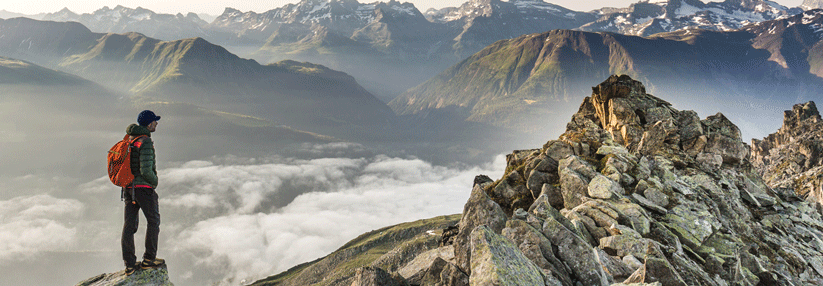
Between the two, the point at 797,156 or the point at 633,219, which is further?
the point at 797,156

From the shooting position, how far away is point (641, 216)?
21688mm

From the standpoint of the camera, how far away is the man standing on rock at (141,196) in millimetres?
14250

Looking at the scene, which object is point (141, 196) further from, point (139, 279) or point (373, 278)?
point (373, 278)

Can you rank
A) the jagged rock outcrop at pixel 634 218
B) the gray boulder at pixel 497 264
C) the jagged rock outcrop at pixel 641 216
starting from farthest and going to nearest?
the jagged rock outcrop at pixel 641 216
the jagged rock outcrop at pixel 634 218
the gray boulder at pixel 497 264

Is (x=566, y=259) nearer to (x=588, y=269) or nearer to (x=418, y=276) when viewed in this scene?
(x=588, y=269)

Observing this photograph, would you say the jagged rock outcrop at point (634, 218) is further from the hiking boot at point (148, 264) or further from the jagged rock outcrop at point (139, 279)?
the hiking boot at point (148, 264)

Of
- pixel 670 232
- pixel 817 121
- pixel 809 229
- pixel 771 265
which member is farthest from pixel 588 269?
pixel 817 121

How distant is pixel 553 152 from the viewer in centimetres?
3306

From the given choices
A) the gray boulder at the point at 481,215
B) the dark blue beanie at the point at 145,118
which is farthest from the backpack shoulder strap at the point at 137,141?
the gray boulder at the point at 481,215

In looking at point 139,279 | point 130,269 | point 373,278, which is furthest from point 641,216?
point 130,269

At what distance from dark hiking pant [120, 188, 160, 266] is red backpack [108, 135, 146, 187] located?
66 centimetres

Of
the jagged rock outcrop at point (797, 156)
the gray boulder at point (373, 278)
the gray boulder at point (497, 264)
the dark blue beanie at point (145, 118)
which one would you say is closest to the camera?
the gray boulder at point (497, 264)

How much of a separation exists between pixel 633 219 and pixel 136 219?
25.7m

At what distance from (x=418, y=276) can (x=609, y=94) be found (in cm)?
4082
